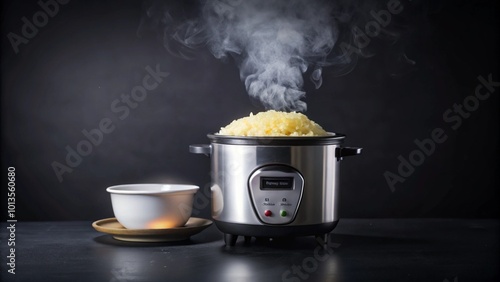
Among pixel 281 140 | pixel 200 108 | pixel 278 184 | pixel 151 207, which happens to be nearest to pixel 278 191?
pixel 278 184

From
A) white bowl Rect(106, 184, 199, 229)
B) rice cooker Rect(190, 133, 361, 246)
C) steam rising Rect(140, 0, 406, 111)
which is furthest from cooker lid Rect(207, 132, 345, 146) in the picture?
steam rising Rect(140, 0, 406, 111)

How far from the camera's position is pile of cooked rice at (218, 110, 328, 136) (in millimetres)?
1947

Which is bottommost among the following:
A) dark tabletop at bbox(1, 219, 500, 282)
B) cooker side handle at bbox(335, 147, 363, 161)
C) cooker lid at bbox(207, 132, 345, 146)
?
dark tabletop at bbox(1, 219, 500, 282)

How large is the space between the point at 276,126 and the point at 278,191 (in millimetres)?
183

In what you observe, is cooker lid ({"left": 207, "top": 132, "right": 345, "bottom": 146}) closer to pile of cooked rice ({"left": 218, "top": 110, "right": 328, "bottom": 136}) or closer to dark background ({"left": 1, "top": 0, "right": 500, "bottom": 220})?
pile of cooked rice ({"left": 218, "top": 110, "right": 328, "bottom": 136})

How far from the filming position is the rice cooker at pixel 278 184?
191 centimetres

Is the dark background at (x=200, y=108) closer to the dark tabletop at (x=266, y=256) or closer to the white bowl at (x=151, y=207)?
the dark tabletop at (x=266, y=256)

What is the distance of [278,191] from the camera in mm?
1908

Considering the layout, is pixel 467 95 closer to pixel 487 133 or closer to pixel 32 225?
pixel 487 133

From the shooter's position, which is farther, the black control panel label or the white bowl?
the white bowl

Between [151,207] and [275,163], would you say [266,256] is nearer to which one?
[275,163]

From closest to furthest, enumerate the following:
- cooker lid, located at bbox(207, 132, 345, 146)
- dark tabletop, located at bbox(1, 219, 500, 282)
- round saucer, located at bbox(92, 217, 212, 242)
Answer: dark tabletop, located at bbox(1, 219, 500, 282) < cooker lid, located at bbox(207, 132, 345, 146) < round saucer, located at bbox(92, 217, 212, 242)

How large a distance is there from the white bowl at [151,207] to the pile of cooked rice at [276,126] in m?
0.25

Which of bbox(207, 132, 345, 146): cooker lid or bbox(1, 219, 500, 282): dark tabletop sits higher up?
bbox(207, 132, 345, 146): cooker lid
